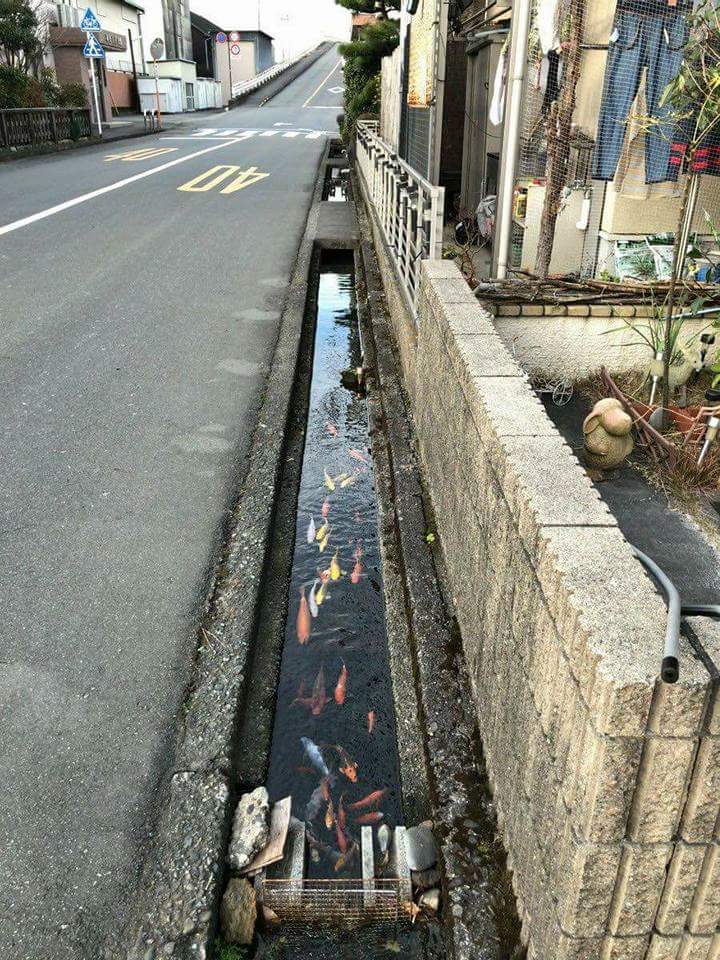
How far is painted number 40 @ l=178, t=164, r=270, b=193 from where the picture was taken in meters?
18.3

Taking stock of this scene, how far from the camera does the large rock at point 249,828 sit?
280 cm

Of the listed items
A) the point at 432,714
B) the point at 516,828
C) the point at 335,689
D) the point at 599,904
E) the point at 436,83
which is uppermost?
the point at 436,83

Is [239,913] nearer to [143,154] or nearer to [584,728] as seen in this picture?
[584,728]

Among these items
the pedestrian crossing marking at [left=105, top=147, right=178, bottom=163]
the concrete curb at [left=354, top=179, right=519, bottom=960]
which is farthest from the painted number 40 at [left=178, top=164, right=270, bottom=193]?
the concrete curb at [left=354, top=179, right=519, bottom=960]

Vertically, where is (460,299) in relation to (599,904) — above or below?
above

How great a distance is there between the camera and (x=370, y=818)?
3.21 metres

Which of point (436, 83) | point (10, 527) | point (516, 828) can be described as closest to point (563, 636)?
point (516, 828)

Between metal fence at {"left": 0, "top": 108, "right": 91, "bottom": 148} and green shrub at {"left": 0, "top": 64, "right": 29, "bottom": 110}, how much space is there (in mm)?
599

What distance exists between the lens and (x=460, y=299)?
194 inches

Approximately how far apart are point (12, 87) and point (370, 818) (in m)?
29.9

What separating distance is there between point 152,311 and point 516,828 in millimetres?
7649

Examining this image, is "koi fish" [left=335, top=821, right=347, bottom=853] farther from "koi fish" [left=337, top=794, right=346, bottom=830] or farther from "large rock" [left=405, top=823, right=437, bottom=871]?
"large rock" [left=405, top=823, right=437, bottom=871]

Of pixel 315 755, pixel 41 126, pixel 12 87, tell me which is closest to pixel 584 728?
pixel 315 755

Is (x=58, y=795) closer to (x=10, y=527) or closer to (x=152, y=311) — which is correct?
(x=10, y=527)
